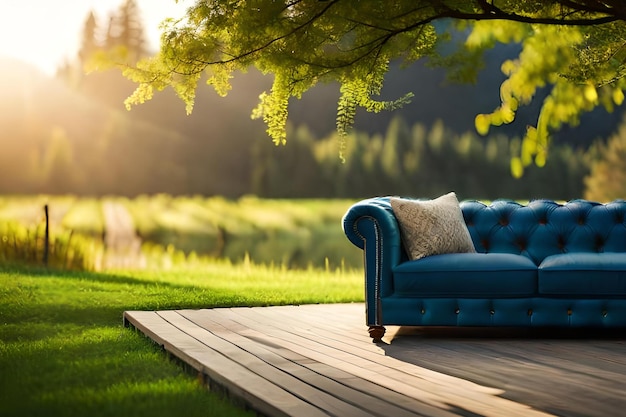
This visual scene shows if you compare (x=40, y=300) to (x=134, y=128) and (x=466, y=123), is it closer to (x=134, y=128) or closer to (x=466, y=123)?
(x=134, y=128)

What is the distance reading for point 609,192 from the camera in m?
11.4

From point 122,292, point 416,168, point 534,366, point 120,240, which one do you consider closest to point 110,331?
point 122,292

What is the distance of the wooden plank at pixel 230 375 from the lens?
2158 mm

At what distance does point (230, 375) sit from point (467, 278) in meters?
1.43

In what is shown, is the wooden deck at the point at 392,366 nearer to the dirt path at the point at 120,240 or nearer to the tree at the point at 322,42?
the tree at the point at 322,42

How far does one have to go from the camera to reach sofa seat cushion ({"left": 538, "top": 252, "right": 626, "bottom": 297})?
3.55 metres

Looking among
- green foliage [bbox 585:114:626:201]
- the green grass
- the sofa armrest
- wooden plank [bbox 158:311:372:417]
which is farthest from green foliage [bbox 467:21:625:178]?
green foliage [bbox 585:114:626:201]

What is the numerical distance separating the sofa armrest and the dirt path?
14.6 feet

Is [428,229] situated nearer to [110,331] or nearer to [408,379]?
[408,379]

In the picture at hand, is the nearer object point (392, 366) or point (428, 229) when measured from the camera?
point (392, 366)

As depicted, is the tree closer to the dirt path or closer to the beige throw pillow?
the beige throw pillow

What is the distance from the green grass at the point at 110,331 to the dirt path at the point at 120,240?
18.7 inches

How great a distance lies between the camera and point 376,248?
365 cm

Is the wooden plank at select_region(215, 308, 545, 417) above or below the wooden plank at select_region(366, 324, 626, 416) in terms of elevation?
above
